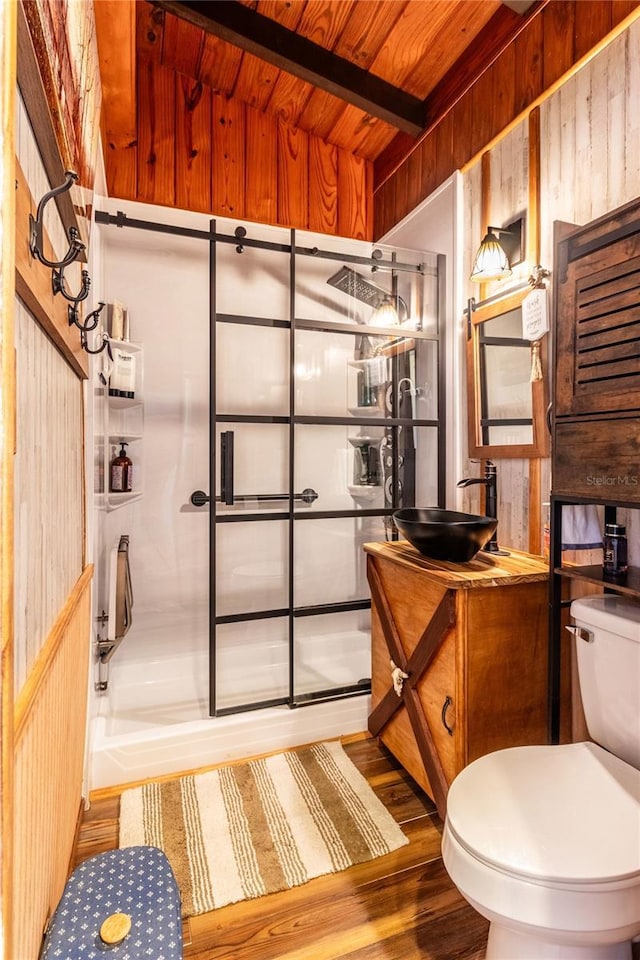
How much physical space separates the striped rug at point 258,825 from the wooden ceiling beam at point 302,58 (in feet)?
9.77

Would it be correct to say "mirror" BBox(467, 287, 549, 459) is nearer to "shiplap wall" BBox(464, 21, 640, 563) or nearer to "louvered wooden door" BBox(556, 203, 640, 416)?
"shiplap wall" BBox(464, 21, 640, 563)

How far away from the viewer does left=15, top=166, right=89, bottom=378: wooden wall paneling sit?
26.1 inches

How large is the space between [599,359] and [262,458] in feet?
5.92

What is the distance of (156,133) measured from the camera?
2.64m

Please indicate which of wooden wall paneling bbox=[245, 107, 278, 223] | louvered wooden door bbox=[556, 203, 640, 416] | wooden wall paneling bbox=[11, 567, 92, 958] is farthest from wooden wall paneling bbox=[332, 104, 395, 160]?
wooden wall paneling bbox=[11, 567, 92, 958]

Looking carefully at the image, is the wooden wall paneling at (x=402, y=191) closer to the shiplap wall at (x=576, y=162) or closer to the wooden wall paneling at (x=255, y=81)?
the shiplap wall at (x=576, y=162)

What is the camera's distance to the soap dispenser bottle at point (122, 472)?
2537 millimetres

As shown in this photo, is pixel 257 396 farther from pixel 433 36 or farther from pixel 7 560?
pixel 7 560

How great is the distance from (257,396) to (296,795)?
190 centimetres

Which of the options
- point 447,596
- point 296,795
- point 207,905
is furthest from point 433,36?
→ point 207,905

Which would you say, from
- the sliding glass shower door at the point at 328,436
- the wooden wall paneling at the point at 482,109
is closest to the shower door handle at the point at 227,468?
the sliding glass shower door at the point at 328,436

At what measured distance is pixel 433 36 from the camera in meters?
2.16

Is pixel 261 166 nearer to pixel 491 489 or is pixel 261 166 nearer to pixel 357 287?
pixel 357 287

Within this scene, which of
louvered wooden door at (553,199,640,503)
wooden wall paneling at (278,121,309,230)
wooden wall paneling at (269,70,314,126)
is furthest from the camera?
wooden wall paneling at (278,121,309,230)
